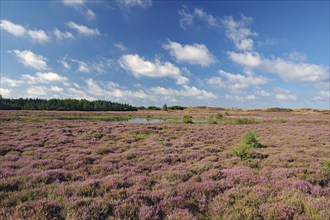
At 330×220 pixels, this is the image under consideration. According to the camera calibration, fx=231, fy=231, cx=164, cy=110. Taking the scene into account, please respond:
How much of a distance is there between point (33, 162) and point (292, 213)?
1070 cm

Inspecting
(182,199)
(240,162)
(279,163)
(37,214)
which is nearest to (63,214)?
(37,214)

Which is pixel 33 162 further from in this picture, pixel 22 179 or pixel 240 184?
pixel 240 184

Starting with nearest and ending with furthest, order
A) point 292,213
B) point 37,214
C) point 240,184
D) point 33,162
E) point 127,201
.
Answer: point 37,214 → point 292,213 → point 127,201 → point 240,184 → point 33,162

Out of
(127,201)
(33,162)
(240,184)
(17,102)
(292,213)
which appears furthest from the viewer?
(17,102)

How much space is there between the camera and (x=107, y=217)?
5.42 metres

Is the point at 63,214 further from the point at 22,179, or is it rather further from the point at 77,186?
the point at 22,179

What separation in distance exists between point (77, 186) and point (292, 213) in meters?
6.07

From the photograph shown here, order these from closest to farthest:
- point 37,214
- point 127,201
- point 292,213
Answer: point 37,214, point 292,213, point 127,201

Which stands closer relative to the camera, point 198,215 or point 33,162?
point 198,215

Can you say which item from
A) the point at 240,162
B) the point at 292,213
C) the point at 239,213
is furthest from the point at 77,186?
the point at 240,162

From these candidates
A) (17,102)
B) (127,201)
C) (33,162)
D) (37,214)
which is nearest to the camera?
(37,214)

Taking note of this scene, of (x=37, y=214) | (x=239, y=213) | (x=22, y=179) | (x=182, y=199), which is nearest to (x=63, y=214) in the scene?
(x=37, y=214)

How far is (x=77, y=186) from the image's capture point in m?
7.30

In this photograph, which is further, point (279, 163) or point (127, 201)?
point (279, 163)
